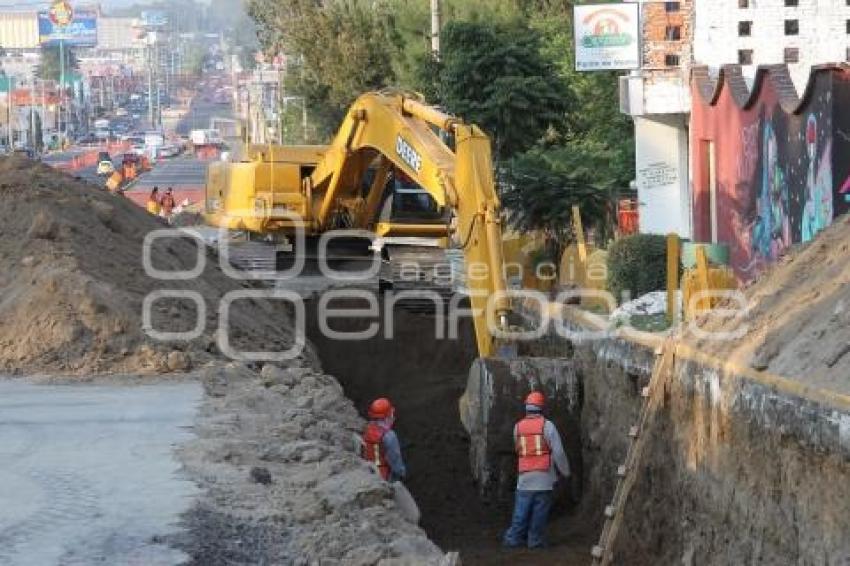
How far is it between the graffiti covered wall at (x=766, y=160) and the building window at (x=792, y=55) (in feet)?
16.3

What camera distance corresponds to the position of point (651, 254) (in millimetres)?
22672

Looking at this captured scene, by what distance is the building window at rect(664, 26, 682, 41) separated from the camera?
4188cm

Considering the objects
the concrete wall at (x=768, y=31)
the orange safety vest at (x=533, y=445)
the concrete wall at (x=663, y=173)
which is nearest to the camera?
the orange safety vest at (x=533, y=445)

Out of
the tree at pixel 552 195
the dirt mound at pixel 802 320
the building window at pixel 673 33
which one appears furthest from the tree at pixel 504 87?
the dirt mound at pixel 802 320

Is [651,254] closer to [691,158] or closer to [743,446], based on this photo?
[743,446]

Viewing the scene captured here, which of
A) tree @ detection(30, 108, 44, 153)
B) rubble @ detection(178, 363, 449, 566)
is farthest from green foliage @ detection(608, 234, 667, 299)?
tree @ detection(30, 108, 44, 153)

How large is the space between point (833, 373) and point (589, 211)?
63.0 feet

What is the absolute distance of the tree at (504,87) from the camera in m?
36.4

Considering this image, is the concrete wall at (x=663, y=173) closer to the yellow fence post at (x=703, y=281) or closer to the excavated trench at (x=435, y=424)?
the excavated trench at (x=435, y=424)

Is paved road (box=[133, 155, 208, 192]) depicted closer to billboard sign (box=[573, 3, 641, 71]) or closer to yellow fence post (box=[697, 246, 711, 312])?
billboard sign (box=[573, 3, 641, 71])

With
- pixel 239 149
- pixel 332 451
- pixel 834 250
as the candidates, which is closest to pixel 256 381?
pixel 332 451

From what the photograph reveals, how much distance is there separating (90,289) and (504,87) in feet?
57.4

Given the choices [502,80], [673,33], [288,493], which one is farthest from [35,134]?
[288,493]

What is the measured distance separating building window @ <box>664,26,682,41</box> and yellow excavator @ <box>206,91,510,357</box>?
1545cm
